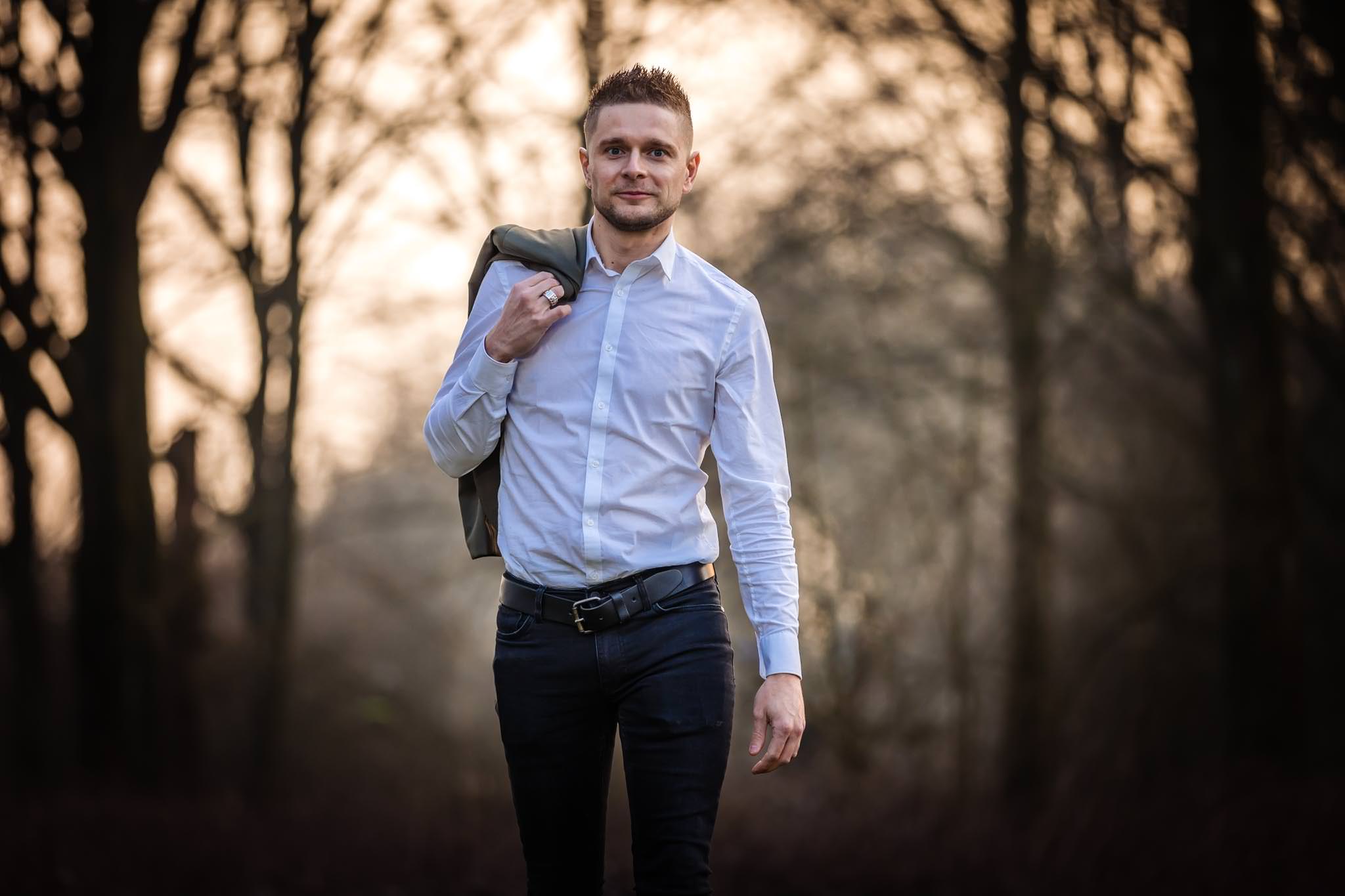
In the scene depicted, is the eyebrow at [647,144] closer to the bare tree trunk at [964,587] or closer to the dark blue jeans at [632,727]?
the dark blue jeans at [632,727]

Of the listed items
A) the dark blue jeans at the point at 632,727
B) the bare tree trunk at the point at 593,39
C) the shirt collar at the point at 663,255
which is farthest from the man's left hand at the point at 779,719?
the bare tree trunk at the point at 593,39

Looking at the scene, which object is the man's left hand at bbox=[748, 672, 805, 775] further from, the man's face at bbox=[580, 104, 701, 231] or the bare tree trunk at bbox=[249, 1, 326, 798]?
the bare tree trunk at bbox=[249, 1, 326, 798]

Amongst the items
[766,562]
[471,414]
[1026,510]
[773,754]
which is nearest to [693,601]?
[766,562]

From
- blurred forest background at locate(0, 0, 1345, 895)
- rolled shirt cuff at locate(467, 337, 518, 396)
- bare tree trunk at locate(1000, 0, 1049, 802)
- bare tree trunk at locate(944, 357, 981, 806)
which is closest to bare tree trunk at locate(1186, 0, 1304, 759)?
blurred forest background at locate(0, 0, 1345, 895)

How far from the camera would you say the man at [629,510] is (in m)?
3.07

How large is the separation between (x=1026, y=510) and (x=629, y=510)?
908 cm

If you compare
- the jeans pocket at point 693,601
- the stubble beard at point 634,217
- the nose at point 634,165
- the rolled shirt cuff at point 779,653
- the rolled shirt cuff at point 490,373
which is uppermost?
the nose at point 634,165

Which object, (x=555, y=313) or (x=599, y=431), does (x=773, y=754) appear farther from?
(x=555, y=313)

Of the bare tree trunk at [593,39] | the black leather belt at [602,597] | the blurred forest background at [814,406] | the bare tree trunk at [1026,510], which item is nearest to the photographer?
the black leather belt at [602,597]

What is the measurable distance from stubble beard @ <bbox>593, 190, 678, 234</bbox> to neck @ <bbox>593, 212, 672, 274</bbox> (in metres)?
0.05

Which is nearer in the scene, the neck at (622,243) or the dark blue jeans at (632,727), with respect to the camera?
the dark blue jeans at (632,727)

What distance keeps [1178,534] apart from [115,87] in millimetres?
10380

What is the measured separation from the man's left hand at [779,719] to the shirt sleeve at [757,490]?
0.16 feet

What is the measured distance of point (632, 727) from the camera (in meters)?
3.09
